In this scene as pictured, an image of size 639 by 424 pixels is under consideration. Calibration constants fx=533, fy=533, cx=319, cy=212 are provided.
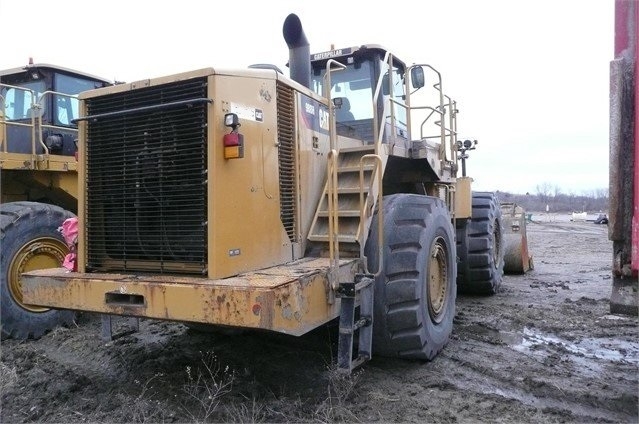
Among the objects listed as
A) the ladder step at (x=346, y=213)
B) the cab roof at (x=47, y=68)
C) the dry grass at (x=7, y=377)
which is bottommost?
the dry grass at (x=7, y=377)

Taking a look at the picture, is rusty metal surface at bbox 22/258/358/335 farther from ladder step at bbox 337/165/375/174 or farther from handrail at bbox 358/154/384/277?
ladder step at bbox 337/165/375/174

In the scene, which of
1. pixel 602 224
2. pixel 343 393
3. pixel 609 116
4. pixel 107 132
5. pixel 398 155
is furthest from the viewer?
pixel 602 224

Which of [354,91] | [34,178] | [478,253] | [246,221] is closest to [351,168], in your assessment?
[246,221]

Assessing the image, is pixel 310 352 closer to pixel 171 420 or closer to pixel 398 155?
pixel 171 420

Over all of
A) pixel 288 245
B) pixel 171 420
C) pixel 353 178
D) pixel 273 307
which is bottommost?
pixel 171 420

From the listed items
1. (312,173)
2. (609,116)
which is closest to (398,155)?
(312,173)

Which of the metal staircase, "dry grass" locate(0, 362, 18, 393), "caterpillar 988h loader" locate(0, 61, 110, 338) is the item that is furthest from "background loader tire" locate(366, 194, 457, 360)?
"caterpillar 988h loader" locate(0, 61, 110, 338)

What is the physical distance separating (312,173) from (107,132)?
5.50 ft

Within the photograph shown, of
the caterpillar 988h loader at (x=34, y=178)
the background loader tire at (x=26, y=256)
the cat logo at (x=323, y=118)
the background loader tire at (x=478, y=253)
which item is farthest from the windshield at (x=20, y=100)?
the background loader tire at (x=478, y=253)

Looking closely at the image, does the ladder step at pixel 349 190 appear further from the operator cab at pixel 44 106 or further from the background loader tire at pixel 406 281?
the operator cab at pixel 44 106

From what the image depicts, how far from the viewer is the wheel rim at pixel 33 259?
A: 552 cm

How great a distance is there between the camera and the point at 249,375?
167 inches

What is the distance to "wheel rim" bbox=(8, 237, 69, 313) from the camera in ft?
18.1

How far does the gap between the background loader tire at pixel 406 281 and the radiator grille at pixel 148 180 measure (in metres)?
1.51
